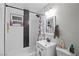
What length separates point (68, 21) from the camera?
140cm

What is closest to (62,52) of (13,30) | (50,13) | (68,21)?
(68,21)

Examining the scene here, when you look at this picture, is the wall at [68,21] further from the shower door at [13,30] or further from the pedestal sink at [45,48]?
the shower door at [13,30]

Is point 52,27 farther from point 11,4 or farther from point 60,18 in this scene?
point 11,4

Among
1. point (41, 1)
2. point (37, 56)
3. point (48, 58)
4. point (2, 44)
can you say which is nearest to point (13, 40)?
point (2, 44)

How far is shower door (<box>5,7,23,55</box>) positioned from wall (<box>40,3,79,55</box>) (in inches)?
16.9

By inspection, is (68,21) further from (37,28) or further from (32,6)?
(32,6)

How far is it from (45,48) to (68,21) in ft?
1.62

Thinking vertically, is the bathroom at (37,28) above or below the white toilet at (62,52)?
above

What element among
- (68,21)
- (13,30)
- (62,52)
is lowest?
(62,52)

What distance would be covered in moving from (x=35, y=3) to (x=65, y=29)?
0.56 meters

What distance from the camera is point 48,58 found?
142 cm

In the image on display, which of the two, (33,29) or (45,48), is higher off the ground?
(33,29)

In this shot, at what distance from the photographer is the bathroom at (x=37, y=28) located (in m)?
1.38

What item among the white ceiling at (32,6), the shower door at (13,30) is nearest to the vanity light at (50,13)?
the white ceiling at (32,6)
